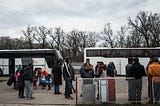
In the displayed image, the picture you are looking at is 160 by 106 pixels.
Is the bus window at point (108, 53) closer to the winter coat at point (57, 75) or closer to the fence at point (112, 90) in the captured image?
the winter coat at point (57, 75)

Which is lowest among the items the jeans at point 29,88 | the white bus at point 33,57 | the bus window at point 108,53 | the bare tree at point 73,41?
the jeans at point 29,88

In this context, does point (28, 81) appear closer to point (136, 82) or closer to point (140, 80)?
point (136, 82)

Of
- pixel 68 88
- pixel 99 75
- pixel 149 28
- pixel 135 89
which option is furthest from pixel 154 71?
→ pixel 149 28

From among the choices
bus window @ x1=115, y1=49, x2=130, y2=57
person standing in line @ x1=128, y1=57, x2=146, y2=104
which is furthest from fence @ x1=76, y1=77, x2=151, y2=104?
bus window @ x1=115, y1=49, x2=130, y2=57

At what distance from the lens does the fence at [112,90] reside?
1455 centimetres

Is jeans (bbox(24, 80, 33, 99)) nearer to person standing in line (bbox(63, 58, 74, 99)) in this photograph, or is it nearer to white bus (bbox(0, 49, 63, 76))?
person standing in line (bbox(63, 58, 74, 99))

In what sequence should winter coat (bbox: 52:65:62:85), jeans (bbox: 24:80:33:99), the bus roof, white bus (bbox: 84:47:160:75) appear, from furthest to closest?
white bus (bbox: 84:47:160:75) < the bus roof < winter coat (bbox: 52:65:62:85) < jeans (bbox: 24:80:33:99)

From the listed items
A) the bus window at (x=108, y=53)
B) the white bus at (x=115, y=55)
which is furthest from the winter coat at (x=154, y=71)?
the bus window at (x=108, y=53)

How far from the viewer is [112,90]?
14.9m

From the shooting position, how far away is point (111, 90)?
14.9 metres

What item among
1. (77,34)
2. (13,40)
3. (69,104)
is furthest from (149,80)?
(13,40)

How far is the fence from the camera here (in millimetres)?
14547

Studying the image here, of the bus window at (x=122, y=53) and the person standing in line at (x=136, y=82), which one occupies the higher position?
the bus window at (x=122, y=53)

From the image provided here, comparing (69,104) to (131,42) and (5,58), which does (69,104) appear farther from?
(131,42)
